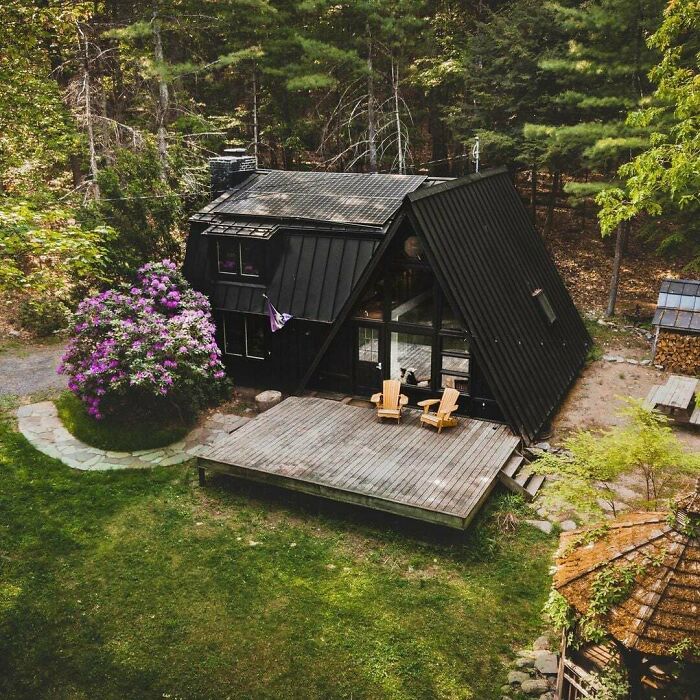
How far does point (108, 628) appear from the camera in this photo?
902 cm

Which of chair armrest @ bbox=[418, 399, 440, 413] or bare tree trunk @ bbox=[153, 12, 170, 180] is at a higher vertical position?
bare tree trunk @ bbox=[153, 12, 170, 180]

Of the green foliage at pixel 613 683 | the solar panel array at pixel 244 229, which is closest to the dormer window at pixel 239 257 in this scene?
the solar panel array at pixel 244 229

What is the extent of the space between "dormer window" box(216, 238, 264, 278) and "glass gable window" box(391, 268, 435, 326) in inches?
151

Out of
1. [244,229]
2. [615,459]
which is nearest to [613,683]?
[615,459]

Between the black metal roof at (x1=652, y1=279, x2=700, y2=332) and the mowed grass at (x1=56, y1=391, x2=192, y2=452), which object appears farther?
the black metal roof at (x1=652, y1=279, x2=700, y2=332)

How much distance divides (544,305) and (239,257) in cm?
750

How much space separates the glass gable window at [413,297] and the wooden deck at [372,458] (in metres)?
2.05

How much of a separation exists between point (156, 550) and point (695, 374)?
46.4 feet

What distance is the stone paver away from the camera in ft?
43.9

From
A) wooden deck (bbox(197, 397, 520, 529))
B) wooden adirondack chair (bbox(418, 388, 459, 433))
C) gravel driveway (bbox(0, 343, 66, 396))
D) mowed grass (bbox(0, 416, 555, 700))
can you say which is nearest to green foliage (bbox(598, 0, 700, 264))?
wooden adirondack chair (bbox(418, 388, 459, 433))

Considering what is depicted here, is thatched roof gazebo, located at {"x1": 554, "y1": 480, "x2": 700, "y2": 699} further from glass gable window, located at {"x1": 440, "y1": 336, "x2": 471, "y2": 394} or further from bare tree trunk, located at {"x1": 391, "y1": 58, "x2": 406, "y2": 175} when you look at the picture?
bare tree trunk, located at {"x1": 391, "y1": 58, "x2": 406, "y2": 175}

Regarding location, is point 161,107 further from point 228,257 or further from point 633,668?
point 633,668

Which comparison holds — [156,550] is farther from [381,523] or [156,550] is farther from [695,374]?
[695,374]

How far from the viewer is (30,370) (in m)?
18.0
